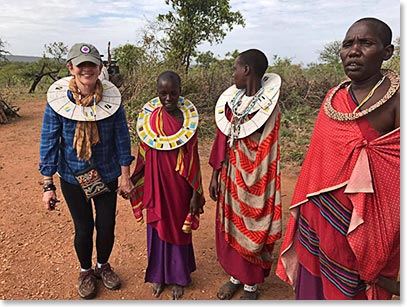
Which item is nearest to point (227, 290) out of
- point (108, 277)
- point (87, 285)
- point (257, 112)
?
point (108, 277)

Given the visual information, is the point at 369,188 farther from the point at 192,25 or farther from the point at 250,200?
the point at 192,25

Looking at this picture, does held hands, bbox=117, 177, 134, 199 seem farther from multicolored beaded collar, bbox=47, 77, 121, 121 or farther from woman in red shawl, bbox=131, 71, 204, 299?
multicolored beaded collar, bbox=47, 77, 121, 121

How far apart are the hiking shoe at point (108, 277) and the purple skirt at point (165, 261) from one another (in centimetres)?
24

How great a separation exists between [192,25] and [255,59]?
24.5 feet

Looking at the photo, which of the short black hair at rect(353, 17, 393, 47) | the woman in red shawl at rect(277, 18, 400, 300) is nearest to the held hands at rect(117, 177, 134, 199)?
the woman in red shawl at rect(277, 18, 400, 300)

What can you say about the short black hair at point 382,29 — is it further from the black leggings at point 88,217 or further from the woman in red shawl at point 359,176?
the black leggings at point 88,217

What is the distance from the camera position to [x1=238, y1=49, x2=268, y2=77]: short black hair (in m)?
2.18

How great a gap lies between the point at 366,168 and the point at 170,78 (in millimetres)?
1249

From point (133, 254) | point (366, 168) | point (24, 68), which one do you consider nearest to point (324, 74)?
point (133, 254)

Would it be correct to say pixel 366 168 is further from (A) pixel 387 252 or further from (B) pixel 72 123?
(B) pixel 72 123

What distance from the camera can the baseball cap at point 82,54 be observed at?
204cm

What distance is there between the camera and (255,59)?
218cm

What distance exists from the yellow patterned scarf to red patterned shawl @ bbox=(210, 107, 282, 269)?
30.6 inches

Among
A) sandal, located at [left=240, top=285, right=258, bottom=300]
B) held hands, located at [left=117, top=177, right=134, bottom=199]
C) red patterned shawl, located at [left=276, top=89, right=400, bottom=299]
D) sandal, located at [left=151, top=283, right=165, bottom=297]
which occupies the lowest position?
sandal, located at [left=151, top=283, right=165, bottom=297]
